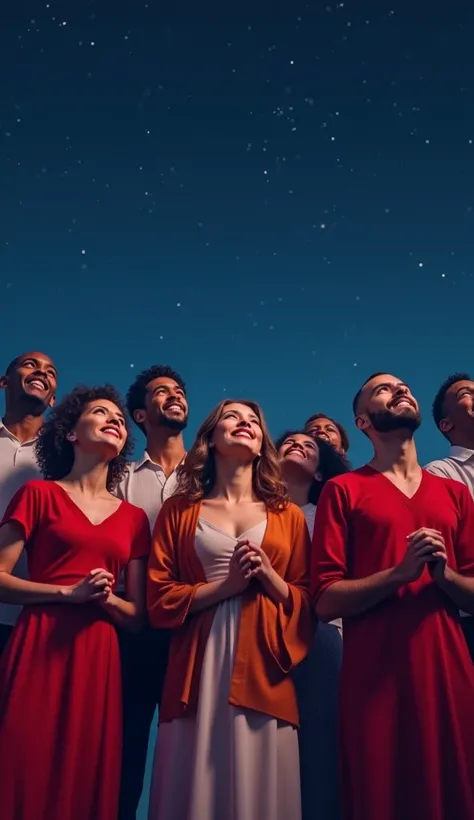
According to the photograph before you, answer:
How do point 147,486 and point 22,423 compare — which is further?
point 22,423

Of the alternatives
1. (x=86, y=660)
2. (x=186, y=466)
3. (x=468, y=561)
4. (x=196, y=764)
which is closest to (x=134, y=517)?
(x=186, y=466)

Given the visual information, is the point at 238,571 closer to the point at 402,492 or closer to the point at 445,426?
the point at 402,492

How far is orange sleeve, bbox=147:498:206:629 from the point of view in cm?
318

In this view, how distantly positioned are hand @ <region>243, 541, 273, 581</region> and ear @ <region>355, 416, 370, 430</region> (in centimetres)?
96

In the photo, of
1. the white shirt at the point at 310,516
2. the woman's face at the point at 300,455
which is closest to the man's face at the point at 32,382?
the woman's face at the point at 300,455

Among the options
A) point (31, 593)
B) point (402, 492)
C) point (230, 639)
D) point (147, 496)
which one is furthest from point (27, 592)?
point (402, 492)

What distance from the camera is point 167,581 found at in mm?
3297

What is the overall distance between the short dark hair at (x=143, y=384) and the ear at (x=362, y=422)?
1523mm

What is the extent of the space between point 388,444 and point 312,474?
0.82m

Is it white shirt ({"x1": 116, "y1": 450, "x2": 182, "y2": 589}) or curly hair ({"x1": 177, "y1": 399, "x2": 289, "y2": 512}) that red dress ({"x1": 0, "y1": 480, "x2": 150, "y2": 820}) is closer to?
curly hair ({"x1": 177, "y1": 399, "x2": 289, "y2": 512})

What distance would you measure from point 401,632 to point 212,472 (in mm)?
1193

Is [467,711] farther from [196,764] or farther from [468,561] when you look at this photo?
[196,764]

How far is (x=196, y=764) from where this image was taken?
2.87 meters

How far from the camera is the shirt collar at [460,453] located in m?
4.39
